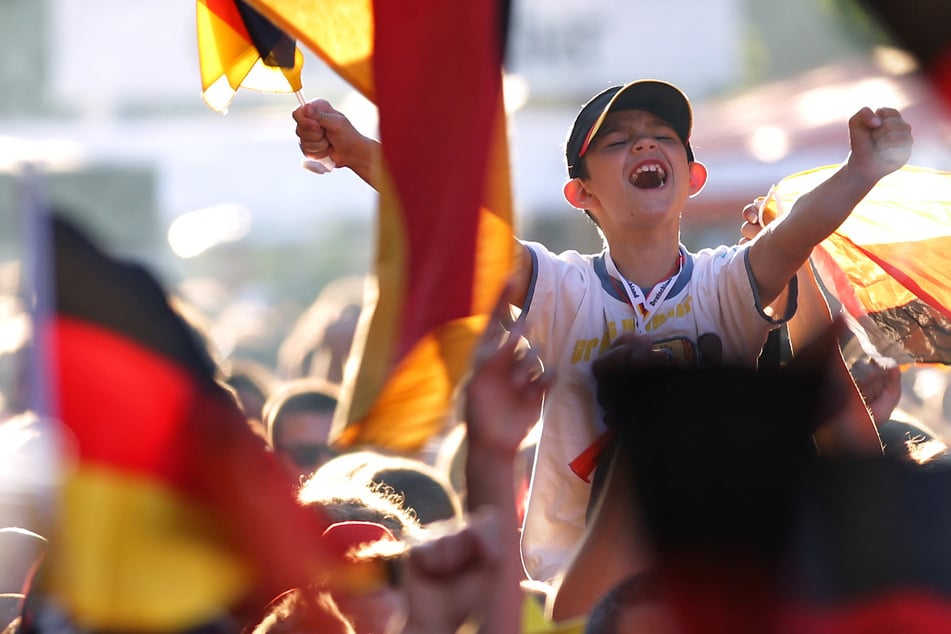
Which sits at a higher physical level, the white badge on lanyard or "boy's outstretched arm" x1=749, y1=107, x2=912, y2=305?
"boy's outstretched arm" x1=749, y1=107, x2=912, y2=305

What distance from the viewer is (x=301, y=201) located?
12.3m

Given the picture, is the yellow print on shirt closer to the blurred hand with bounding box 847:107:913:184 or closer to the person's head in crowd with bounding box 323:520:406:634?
the blurred hand with bounding box 847:107:913:184

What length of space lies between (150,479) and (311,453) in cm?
186

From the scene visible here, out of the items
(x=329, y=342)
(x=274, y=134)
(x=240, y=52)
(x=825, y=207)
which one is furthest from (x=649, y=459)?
(x=274, y=134)

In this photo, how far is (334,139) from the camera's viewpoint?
2086 mm

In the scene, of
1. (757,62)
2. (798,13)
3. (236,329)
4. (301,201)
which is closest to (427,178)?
(236,329)

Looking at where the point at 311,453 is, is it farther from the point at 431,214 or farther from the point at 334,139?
the point at 431,214

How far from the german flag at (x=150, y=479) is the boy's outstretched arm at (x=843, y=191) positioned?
0.84 meters

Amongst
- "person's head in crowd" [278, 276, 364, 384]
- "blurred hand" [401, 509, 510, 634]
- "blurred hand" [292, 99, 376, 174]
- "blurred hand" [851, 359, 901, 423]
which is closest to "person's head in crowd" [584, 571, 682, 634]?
"blurred hand" [401, 509, 510, 634]

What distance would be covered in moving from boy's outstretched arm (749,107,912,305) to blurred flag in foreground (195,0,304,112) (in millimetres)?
787

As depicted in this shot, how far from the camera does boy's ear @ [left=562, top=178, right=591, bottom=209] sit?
7.98 ft

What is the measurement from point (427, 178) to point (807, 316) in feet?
2.89

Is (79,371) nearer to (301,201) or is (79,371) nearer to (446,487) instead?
(446,487)

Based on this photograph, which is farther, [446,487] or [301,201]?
[301,201]
